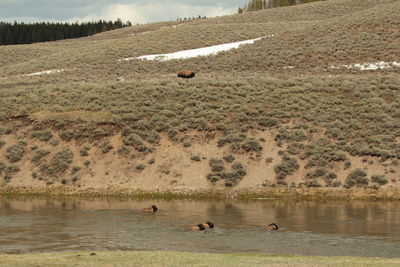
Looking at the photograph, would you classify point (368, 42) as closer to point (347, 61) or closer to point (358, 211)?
point (347, 61)

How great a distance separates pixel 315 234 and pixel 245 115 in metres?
19.3

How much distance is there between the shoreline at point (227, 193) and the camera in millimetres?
29406

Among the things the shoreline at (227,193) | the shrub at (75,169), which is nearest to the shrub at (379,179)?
the shoreline at (227,193)

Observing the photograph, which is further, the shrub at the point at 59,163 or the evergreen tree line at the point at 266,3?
the evergreen tree line at the point at 266,3

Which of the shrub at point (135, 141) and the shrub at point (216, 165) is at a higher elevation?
the shrub at point (135, 141)

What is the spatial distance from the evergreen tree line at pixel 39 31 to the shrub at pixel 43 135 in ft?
366

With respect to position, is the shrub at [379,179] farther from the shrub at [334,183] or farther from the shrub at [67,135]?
the shrub at [67,135]

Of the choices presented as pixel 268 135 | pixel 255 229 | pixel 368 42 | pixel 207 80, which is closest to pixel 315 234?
pixel 255 229

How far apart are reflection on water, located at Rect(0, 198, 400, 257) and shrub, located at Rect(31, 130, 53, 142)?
7998 mm

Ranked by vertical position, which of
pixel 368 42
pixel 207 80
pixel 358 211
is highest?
pixel 368 42

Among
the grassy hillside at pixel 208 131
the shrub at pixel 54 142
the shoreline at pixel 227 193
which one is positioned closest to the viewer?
the shoreline at pixel 227 193

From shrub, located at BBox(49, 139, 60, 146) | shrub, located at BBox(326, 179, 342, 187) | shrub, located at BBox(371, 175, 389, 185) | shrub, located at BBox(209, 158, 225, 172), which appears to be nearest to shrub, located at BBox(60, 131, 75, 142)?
shrub, located at BBox(49, 139, 60, 146)

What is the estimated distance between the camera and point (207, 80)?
1832 inches

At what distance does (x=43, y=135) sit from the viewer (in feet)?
120
